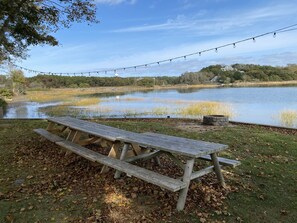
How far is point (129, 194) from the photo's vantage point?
325 centimetres

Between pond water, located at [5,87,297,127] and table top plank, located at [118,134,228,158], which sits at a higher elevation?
table top plank, located at [118,134,228,158]

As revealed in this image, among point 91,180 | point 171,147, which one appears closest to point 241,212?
point 171,147

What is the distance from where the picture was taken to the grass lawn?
9.19ft

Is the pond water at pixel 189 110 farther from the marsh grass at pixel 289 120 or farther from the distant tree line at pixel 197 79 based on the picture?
the distant tree line at pixel 197 79

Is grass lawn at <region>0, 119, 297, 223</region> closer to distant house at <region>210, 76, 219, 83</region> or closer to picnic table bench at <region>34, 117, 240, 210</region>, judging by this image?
picnic table bench at <region>34, 117, 240, 210</region>

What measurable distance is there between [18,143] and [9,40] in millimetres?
6428

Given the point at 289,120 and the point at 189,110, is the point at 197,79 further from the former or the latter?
the point at 289,120

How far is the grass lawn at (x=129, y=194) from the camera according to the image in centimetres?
280

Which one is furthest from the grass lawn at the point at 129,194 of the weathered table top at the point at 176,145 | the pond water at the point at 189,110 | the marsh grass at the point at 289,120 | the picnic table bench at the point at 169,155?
the pond water at the point at 189,110

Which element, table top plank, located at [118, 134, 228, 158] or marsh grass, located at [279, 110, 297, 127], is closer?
table top plank, located at [118, 134, 228, 158]

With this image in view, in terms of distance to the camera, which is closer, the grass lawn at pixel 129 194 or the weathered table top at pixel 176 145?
the grass lawn at pixel 129 194

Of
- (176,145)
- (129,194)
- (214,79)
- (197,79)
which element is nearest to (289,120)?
(176,145)

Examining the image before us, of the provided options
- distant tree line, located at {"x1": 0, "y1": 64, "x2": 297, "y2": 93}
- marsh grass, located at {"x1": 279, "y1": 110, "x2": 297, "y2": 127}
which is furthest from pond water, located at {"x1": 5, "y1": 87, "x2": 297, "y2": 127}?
distant tree line, located at {"x1": 0, "y1": 64, "x2": 297, "y2": 93}

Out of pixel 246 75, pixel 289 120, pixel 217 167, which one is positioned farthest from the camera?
pixel 246 75
